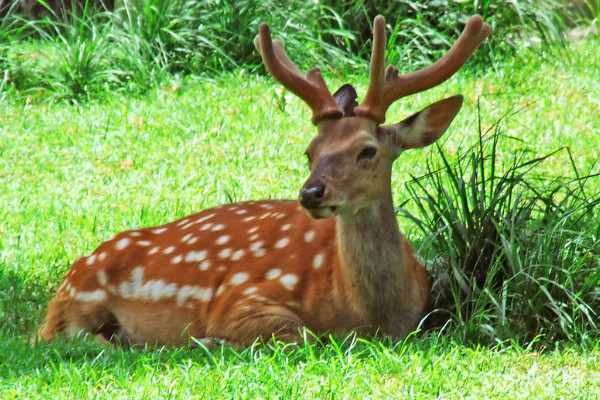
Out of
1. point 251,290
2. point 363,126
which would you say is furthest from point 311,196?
point 251,290

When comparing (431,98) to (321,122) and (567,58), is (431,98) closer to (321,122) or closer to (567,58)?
(567,58)

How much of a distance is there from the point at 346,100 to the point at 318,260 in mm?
795

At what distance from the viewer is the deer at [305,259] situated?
516 cm

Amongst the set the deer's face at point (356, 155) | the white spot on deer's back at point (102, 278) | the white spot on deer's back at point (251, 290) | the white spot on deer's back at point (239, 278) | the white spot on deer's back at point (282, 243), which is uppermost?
the deer's face at point (356, 155)

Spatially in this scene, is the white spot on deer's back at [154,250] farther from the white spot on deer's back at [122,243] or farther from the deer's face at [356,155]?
the deer's face at [356,155]

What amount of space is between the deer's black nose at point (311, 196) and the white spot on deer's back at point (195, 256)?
1183mm

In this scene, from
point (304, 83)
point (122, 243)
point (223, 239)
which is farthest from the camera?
point (122, 243)

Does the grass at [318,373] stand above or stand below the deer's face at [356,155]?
below

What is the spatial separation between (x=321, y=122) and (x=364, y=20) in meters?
5.17

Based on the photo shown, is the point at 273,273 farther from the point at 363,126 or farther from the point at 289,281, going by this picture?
the point at 363,126

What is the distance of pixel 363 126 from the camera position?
5.20m

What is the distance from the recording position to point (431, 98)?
9.41 metres

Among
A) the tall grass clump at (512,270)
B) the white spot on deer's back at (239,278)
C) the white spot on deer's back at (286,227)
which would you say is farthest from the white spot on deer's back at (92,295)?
the tall grass clump at (512,270)

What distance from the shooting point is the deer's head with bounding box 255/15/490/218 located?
4.96 metres
